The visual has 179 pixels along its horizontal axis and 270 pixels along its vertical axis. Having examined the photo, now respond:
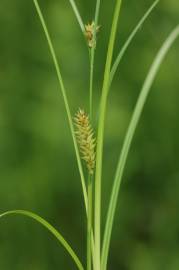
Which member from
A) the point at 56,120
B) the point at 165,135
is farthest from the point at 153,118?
the point at 56,120

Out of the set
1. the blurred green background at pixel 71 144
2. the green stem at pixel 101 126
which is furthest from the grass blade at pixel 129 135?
the blurred green background at pixel 71 144

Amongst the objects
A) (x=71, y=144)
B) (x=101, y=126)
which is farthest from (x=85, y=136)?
(x=71, y=144)

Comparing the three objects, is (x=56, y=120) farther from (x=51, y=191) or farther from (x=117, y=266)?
(x=117, y=266)

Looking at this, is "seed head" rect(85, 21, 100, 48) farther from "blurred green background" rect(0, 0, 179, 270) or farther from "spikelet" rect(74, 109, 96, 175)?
"blurred green background" rect(0, 0, 179, 270)

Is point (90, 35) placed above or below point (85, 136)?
above

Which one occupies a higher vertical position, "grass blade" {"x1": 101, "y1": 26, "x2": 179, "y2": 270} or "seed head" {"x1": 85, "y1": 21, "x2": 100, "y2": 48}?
"seed head" {"x1": 85, "y1": 21, "x2": 100, "y2": 48}

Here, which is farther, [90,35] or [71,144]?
[71,144]

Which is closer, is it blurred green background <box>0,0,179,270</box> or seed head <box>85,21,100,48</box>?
seed head <box>85,21,100,48</box>

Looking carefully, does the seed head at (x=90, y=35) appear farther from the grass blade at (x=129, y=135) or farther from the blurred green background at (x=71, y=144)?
the blurred green background at (x=71, y=144)

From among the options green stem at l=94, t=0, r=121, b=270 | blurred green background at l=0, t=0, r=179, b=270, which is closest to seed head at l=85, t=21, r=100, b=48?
green stem at l=94, t=0, r=121, b=270

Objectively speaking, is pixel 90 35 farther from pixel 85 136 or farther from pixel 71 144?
pixel 71 144
